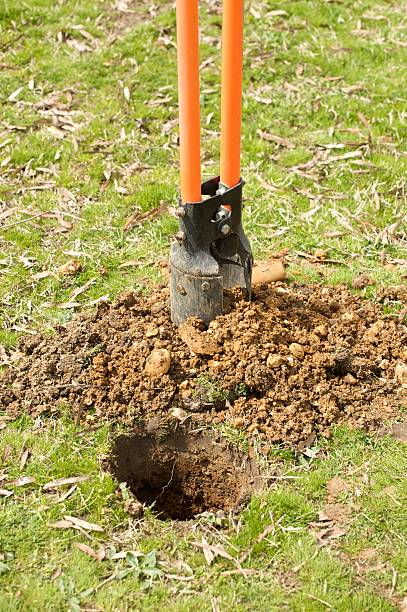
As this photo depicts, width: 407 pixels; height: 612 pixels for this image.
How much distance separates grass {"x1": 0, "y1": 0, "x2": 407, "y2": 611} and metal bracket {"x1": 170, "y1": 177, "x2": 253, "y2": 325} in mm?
930

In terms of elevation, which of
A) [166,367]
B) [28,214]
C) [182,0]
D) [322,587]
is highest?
[182,0]

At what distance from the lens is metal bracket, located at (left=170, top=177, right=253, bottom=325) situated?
4320 mm

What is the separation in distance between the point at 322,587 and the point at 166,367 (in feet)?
4.93

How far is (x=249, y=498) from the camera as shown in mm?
4047

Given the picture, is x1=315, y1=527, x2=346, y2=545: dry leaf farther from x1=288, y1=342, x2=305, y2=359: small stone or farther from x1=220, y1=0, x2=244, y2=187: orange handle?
x1=220, y1=0, x2=244, y2=187: orange handle

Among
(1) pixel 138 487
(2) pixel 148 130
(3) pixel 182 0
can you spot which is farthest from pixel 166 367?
(2) pixel 148 130

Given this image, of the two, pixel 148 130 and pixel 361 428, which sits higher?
pixel 148 130

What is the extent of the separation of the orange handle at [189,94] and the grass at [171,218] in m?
1.36

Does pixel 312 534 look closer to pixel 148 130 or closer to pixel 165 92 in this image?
pixel 148 130

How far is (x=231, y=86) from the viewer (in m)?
4.20

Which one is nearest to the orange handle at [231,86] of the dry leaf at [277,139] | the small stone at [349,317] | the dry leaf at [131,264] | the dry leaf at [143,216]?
the small stone at [349,317]

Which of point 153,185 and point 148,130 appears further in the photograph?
point 148,130

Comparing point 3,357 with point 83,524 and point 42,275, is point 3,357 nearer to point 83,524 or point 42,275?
point 42,275

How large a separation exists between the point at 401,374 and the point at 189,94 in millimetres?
2033
